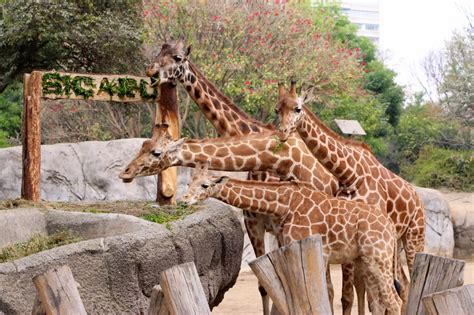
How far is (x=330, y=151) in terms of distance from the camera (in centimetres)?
714

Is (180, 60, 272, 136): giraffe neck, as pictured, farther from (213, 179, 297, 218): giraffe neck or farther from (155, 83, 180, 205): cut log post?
(213, 179, 297, 218): giraffe neck

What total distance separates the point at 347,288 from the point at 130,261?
2.45 meters

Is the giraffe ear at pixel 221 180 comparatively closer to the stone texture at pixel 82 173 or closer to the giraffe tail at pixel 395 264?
the giraffe tail at pixel 395 264

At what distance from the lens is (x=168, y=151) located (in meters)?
6.82

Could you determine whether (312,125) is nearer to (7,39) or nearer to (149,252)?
(149,252)

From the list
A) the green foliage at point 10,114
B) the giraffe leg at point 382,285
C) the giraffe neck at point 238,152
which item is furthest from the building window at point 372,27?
the giraffe leg at point 382,285

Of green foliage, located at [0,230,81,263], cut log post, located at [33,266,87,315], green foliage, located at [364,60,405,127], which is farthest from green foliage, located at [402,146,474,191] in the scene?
cut log post, located at [33,266,87,315]

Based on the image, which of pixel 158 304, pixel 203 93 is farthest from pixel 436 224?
pixel 158 304

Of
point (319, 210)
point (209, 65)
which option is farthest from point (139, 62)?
point (319, 210)

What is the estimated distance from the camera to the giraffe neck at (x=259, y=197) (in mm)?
6758

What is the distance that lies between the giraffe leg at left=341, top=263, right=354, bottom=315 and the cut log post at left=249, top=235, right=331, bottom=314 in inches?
145

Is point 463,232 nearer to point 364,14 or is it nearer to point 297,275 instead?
point 297,275

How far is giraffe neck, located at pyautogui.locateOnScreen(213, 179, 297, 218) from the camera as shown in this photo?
22.2ft

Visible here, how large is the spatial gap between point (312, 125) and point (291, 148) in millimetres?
349
